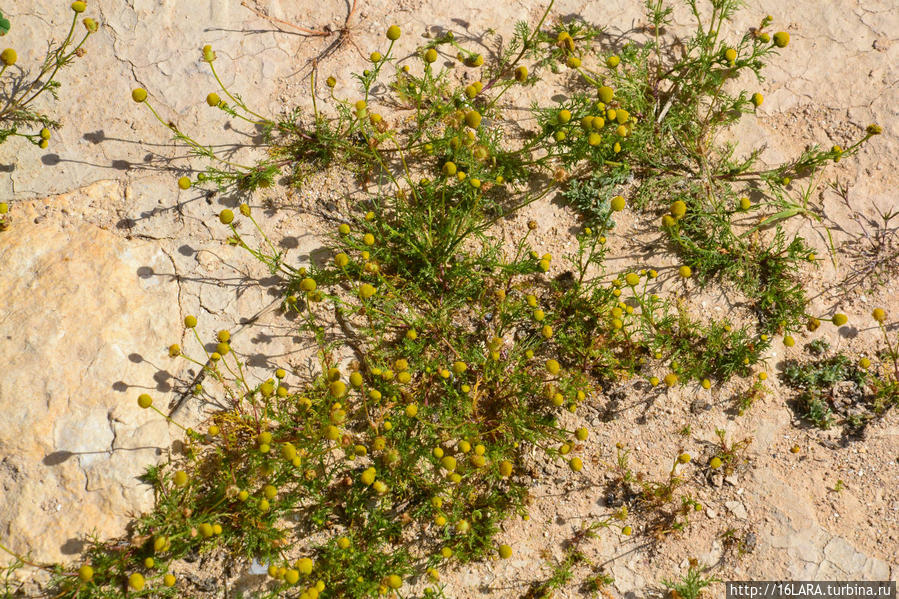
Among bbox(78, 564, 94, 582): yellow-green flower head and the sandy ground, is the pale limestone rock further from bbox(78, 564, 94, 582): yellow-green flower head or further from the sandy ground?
bbox(78, 564, 94, 582): yellow-green flower head

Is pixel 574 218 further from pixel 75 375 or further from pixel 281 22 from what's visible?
pixel 75 375

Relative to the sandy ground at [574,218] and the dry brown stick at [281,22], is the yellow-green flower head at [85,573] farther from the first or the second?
the dry brown stick at [281,22]

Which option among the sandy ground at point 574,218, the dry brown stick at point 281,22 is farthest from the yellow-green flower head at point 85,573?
the dry brown stick at point 281,22

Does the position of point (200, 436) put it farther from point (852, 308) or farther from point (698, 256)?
point (852, 308)

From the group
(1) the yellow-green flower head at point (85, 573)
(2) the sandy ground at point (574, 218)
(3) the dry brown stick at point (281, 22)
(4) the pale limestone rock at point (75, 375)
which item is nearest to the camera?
(1) the yellow-green flower head at point (85, 573)

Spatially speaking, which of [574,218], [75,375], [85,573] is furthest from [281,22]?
[85,573]

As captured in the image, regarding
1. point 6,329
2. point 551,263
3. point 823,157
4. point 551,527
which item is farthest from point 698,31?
point 6,329

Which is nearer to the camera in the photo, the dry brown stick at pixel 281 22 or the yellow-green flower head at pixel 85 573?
the yellow-green flower head at pixel 85 573

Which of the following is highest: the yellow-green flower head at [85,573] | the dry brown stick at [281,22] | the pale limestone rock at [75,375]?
the dry brown stick at [281,22]
